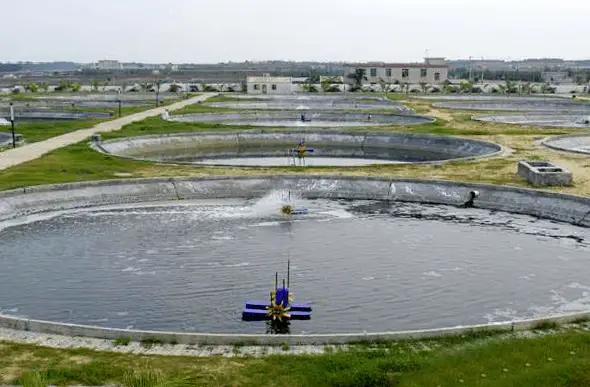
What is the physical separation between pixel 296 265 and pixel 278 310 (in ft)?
16.3

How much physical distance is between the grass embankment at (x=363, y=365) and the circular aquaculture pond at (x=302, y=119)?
51.9 metres

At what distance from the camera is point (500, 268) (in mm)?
22250

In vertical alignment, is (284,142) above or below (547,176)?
below

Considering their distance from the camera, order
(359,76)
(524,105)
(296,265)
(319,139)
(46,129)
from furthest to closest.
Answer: (359,76)
(524,105)
(319,139)
(46,129)
(296,265)

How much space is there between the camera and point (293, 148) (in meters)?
53.3

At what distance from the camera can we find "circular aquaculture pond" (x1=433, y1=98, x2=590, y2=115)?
81.4m

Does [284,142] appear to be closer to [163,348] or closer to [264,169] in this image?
[264,169]

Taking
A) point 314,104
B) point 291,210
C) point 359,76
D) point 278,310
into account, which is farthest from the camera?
point 359,76

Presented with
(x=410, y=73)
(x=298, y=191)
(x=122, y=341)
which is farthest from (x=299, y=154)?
(x=410, y=73)

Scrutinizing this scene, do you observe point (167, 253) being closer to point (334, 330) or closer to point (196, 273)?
point (196, 273)

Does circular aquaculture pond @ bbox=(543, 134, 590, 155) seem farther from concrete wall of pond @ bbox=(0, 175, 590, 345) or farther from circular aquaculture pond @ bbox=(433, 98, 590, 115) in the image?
circular aquaculture pond @ bbox=(433, 98, 590, 115)

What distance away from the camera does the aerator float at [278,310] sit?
1714 cm

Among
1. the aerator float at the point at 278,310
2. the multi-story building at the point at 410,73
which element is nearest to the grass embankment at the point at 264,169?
the aerator float at the point at 278,310

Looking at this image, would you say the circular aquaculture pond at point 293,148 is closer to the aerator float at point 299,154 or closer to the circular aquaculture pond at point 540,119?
the aerator float at point 299,154
